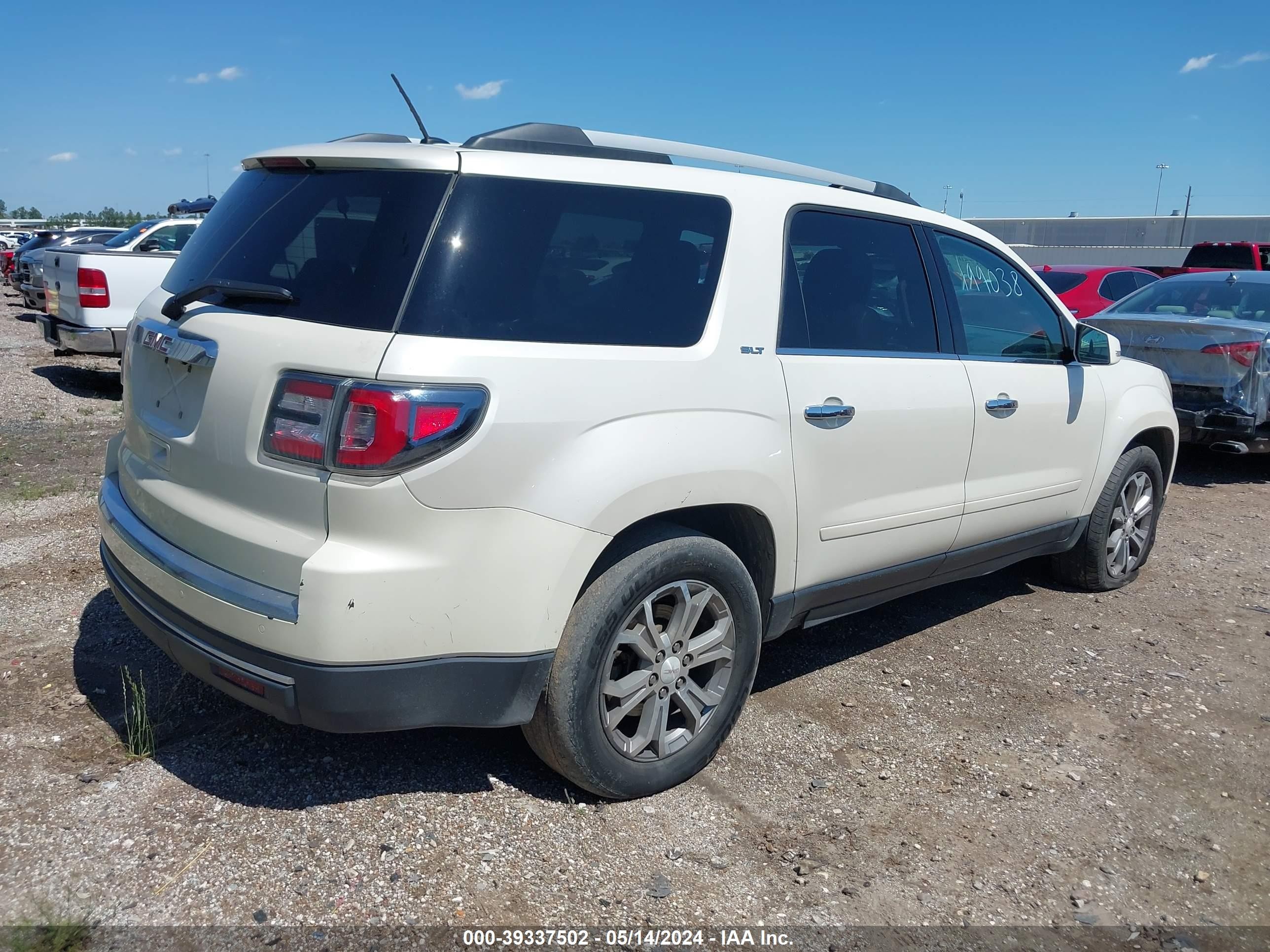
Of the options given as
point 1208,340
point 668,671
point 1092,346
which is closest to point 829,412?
point 668,671

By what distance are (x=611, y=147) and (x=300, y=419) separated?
1.33 meters

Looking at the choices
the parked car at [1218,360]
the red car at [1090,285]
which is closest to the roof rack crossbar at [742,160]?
the parked car at [1218,360]

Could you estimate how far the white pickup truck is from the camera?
9906 millimetres

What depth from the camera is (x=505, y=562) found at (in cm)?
261

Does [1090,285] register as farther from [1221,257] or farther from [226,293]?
[226,293]

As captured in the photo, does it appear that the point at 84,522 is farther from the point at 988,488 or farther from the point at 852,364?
the point at 988,488

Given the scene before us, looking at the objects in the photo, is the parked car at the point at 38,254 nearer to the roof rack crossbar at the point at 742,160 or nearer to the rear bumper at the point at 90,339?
the rear bumper at the point at 90,339

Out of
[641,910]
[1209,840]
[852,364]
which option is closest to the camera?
[641,910]

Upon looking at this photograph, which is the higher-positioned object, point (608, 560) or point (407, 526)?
point (407, 526)

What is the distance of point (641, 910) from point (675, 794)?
609mm

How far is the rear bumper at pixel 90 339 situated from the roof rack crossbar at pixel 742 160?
8224mm

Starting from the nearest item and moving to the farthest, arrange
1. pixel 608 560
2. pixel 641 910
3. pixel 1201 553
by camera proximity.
A: pixel 641 910 → pixel 608 560 → pixel 1201 553

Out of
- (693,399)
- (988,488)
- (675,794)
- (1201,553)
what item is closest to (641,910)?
(675,794)

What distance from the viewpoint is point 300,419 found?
8.37 feet
